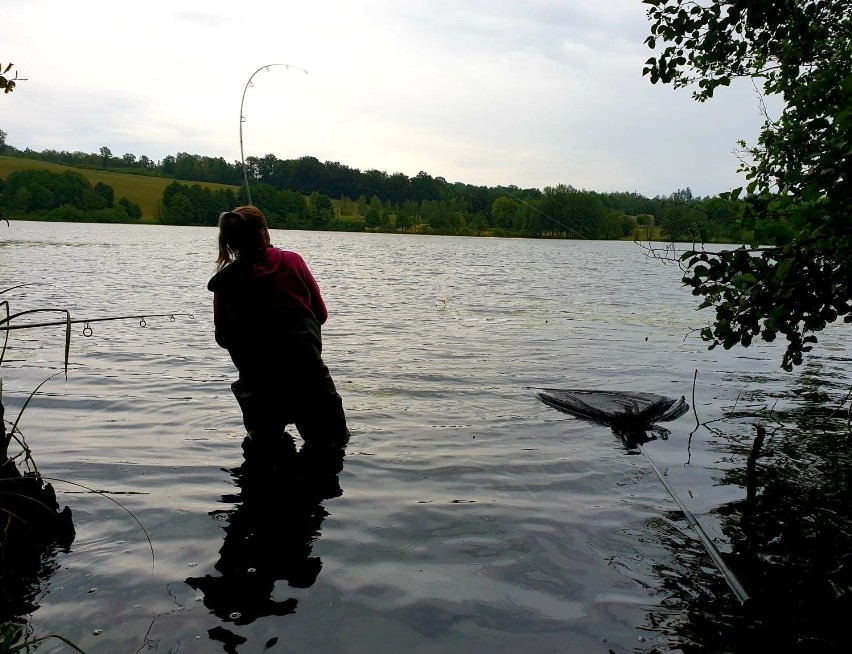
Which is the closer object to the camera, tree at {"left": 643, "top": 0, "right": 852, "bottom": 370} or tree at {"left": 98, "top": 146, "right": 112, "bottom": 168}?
tree at {"left": 643, "top": 0, "right": 852, "bottom": 370}

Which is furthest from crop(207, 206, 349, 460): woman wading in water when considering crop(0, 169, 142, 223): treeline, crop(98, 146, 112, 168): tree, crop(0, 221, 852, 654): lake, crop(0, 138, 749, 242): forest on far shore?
crop(98, 146, 112, 168): tree

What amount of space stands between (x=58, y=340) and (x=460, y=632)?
1248 cm

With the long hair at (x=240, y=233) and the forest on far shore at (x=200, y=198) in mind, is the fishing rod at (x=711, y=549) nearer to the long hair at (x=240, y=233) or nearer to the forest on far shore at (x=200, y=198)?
the long hair at (x=240, y=233)

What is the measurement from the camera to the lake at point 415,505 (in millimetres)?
3873

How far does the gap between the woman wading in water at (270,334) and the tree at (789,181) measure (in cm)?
343

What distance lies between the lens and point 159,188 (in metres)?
118

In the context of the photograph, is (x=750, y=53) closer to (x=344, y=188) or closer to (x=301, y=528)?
(x=301, y=528)

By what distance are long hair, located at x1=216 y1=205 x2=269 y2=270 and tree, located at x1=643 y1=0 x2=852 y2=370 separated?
364cm

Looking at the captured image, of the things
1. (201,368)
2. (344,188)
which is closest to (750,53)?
(201,368)

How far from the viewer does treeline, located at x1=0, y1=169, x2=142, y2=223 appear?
103 meters

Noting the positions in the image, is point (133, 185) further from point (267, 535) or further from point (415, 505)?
point (267, 535)

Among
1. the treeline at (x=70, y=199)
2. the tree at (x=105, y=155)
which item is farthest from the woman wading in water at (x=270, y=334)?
the tree at (x=105, y=155)

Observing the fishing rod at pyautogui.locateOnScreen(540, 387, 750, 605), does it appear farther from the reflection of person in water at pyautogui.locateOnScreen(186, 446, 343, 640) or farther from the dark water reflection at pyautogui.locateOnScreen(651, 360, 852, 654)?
the reflection of person in water at pyautogui.locateOnScreen(186, 446, 343, 640)

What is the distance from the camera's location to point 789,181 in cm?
431
